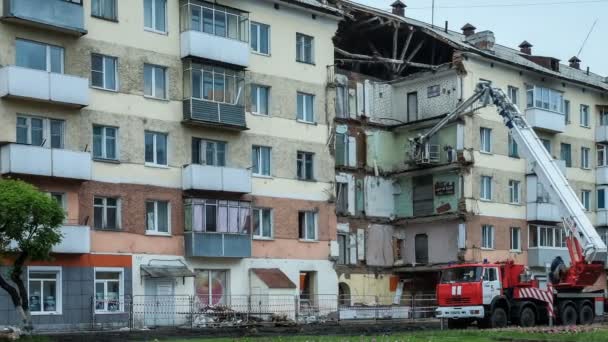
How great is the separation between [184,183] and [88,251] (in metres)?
6.51

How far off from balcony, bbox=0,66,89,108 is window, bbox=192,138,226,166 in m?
7.18

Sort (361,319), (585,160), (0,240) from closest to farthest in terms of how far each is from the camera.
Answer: (0,240), (361,319), (585,160)

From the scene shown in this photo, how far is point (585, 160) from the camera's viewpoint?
70.1 meters

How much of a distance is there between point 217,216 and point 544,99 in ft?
92.4

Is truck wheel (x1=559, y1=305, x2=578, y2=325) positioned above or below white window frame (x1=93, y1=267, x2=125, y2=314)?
below

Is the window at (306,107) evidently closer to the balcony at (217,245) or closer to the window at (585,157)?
the balcony at (217,245)

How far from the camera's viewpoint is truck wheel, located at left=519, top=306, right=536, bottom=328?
4159 centimetres

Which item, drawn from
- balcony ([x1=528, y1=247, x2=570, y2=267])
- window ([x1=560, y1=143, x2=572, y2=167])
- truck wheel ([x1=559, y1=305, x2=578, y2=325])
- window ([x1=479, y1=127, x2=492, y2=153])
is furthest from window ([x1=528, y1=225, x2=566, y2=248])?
truck wheel ([x1=559, y1=305, x2=578, y2=325])

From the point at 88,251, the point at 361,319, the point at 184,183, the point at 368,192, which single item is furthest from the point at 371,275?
the point at 88,251

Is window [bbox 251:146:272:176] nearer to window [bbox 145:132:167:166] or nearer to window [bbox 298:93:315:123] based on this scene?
window [bbox 298:93:315:123]

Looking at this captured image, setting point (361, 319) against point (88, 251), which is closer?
point (88, 251)

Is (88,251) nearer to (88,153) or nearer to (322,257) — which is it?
(88,153)

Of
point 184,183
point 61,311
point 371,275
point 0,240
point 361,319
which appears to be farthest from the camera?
point 371,275

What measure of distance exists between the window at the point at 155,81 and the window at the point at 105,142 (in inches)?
110
